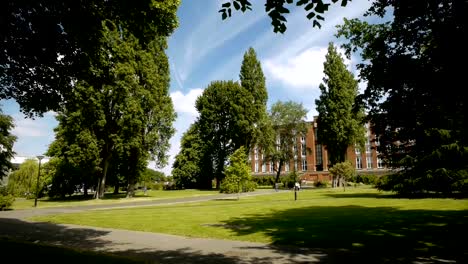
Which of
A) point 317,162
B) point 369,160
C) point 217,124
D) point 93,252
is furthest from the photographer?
point 317,162

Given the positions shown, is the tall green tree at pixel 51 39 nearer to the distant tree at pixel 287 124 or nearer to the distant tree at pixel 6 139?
Answer: the distant tree at pixel 6 139

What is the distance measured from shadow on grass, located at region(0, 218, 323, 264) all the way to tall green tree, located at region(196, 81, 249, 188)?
5054 centimetres

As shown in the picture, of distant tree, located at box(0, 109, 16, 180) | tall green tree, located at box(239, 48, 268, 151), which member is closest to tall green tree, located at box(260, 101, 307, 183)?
tall green tree, located at box(239, 48, 268, 151)

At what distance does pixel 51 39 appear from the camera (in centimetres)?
1188

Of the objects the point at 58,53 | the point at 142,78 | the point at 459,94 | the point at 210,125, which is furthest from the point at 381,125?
the point at 210,125

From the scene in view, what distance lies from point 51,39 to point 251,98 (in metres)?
48.4

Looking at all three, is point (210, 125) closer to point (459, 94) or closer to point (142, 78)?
point (142, 78)

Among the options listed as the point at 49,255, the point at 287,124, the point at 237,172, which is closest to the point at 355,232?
the point at 49,255

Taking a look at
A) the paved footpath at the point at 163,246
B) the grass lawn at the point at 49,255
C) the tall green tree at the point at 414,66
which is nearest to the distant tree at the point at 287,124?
the tall green tree at the point at 414,66

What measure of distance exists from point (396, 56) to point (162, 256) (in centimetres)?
1002

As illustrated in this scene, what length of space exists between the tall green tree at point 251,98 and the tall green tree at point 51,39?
150 feet

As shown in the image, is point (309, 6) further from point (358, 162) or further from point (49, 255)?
point (358, 162)

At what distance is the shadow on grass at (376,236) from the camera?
916 centimetres

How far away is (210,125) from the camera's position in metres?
66.1
